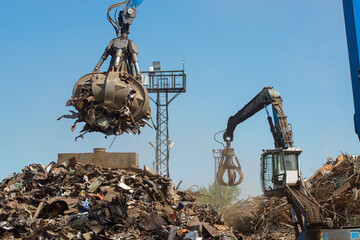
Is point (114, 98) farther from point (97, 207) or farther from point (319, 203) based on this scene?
point (319, 203)

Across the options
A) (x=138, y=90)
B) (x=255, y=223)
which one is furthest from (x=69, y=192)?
(x=255, y=223)

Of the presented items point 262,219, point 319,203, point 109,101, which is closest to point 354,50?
point 109,101

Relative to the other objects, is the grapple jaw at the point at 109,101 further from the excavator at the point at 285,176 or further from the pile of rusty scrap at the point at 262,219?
the pile of rusty scrap at the point at 262,219

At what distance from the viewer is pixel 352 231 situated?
8.99 meters

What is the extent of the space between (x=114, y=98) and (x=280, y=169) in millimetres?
5034

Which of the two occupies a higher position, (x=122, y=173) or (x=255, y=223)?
(x=122, y=173)

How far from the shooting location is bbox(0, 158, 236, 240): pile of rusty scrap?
8.98 m

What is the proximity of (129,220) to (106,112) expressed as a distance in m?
3.35

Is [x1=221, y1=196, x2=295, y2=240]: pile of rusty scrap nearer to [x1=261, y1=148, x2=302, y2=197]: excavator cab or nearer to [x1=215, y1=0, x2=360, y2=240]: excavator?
[x1=215, y1=0, x2=360, y2=240]: excavator

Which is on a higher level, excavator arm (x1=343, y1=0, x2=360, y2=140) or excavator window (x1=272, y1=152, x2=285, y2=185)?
excavator arm (x1=343, y1=0, x2=360, y2=140)

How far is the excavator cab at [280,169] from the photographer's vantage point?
1066 cm

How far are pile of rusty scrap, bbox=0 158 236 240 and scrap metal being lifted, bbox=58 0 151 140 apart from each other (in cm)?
133

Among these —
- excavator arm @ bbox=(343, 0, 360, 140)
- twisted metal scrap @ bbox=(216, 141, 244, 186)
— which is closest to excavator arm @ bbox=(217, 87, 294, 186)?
twisted metal scrap @ bbox=(216, 141, 244, 186)

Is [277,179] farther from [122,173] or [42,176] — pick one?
[42,176]
